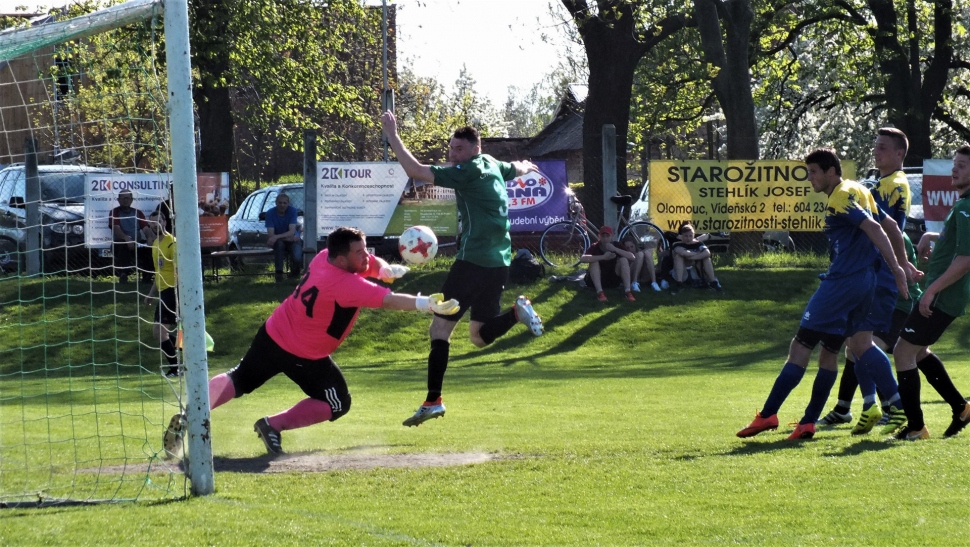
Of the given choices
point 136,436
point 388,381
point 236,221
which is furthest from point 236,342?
point 136,436

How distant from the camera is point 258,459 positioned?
6848 millimetres

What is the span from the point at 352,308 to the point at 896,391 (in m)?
3.94

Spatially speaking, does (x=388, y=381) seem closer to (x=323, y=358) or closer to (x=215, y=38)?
(x=323, y=358)

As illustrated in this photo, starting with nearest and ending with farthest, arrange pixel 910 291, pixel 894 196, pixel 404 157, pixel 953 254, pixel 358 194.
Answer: pixel 953 254 < pixel 404 157 < pixel 894 196 < pixel 910 291 < pixel 358 194

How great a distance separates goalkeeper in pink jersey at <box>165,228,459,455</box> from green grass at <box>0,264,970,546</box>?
340 mm

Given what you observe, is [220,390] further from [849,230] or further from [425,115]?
[425,115]

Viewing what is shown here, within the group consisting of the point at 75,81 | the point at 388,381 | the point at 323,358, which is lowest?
the point at 388,381

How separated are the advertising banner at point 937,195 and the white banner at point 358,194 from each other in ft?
30.0

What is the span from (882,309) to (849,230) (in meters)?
0.84

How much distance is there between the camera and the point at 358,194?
1680 centimetres

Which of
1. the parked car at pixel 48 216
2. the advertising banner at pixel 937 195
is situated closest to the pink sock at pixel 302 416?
the parked car at pixel 48 216

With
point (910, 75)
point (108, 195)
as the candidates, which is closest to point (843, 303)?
point (108, 195)

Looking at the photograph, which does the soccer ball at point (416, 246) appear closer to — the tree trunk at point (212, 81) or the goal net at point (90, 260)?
the goal net at point (90, 260)

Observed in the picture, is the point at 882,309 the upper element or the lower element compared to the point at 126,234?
lower
